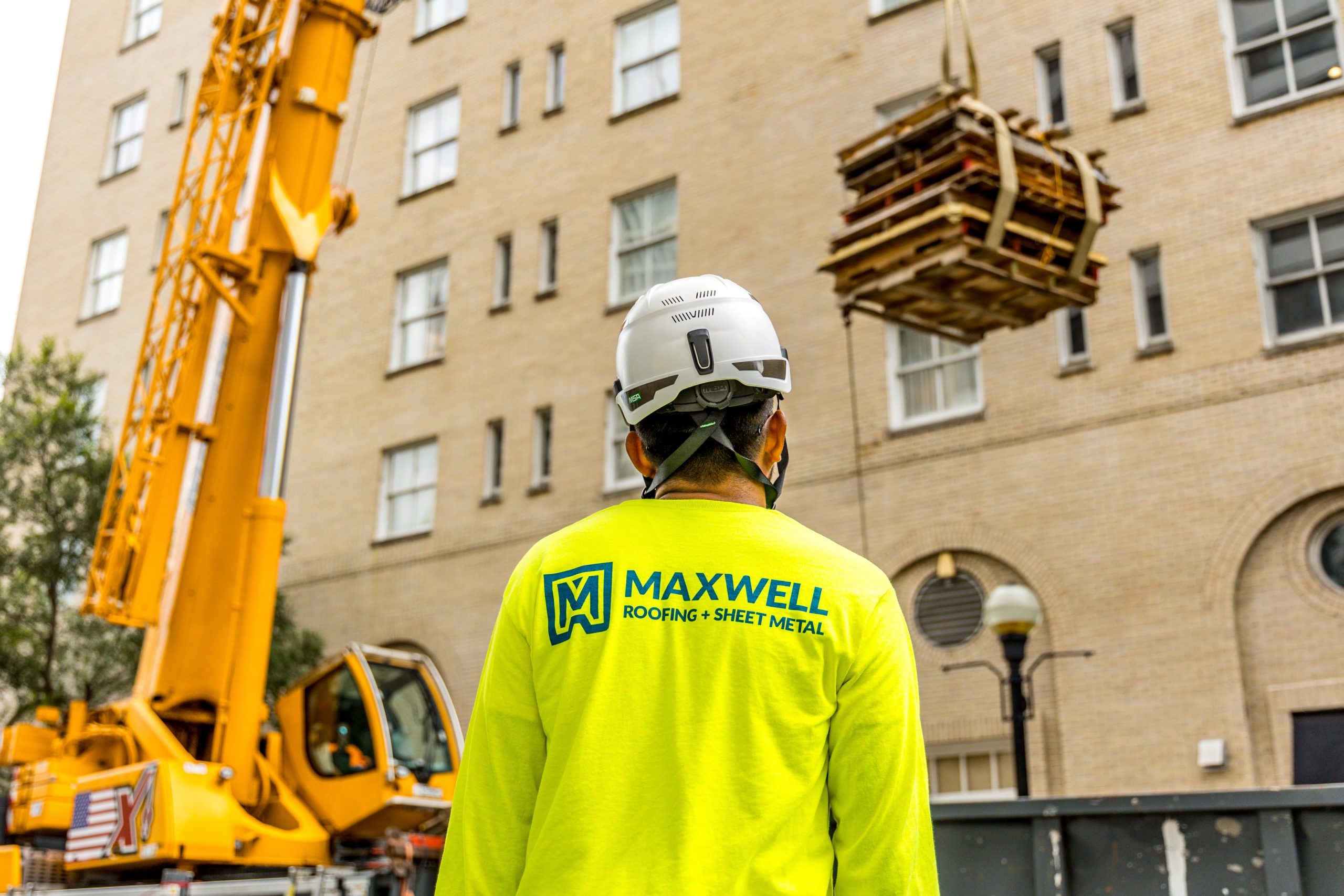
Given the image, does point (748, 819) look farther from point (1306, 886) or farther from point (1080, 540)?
Result: point (1080, 540)

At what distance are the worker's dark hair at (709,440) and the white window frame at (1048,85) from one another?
1606 cm

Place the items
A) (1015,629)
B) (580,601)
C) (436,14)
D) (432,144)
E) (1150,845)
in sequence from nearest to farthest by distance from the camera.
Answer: (580,601) → (1150,845) → (1015,629) → (432,144) → (436,14)

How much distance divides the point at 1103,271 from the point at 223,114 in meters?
10.4

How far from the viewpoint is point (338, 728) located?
1130cm

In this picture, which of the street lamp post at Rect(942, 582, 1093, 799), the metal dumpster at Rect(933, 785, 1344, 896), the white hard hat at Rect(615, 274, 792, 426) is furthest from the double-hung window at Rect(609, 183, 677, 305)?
the white hard hat at Rect(615, 274, 792, 426)

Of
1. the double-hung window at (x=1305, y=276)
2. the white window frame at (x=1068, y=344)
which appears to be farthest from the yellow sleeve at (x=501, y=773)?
the white window frame at (x=1068, y=344)

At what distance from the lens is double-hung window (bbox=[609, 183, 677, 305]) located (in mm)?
21547

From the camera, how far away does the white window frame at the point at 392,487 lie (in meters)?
23.1

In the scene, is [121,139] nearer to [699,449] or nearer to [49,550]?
[49,550]

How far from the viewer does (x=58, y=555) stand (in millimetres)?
20594

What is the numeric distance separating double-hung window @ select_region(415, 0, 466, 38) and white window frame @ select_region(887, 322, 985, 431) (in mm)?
12765

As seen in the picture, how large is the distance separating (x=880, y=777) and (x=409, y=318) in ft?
76.1

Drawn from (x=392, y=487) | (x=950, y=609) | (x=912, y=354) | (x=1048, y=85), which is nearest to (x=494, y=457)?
(x=392, y=487)

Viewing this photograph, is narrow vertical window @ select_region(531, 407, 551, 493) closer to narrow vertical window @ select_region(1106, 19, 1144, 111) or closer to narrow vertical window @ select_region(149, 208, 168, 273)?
narrow vertical window @ select_region(1106, 19, 1144, 111)
